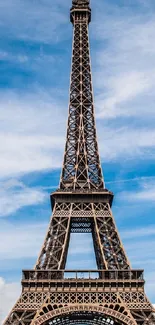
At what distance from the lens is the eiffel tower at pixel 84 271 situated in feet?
149

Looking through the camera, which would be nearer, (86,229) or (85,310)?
(85,310)

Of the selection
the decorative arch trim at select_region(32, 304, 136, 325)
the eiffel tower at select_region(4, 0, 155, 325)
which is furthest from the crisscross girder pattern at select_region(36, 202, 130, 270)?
the decorative arch trim at select_region(32, 304, 136, 325)

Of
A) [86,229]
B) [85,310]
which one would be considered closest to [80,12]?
[86,229]

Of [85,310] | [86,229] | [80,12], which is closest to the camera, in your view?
[85,310]

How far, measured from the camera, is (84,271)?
159 ft

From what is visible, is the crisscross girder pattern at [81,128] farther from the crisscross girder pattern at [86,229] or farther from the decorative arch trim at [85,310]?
the decorative arch trim at [85,310]

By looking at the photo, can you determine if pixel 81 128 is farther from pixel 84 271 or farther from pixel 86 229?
pixel 84 271

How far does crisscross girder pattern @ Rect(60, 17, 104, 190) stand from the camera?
188 ft

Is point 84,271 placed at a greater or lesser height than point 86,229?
lesser

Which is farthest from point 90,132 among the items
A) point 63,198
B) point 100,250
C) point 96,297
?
point 96,297

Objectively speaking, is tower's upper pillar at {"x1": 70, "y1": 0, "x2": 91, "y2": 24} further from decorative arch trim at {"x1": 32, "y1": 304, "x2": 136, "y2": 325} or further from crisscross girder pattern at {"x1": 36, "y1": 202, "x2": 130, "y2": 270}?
decorative arch trim at {"x1": 32, "y1": 304, "x2": 136, "y2": 325}

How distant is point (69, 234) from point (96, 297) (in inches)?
368

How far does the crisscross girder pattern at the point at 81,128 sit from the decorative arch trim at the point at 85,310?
14825 millimetres

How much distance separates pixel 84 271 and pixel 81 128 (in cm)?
1918
